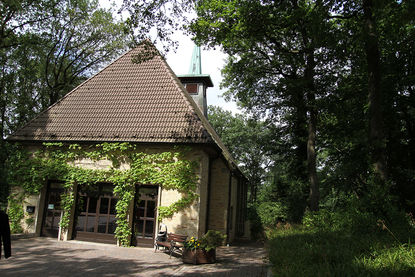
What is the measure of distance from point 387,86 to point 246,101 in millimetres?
7683

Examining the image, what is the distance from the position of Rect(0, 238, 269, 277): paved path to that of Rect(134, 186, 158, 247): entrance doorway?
59cm

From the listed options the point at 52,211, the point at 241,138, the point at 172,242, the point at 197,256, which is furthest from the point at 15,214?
the point at 241,138

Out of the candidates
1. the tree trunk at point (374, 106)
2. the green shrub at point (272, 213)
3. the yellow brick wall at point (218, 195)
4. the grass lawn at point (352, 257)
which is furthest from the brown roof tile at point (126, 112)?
the green shrub at point (272, 213)

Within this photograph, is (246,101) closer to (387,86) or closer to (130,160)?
(387,86)

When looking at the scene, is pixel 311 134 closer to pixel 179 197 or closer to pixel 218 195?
pixel 218 195

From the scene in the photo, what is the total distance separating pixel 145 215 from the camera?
41.1 ft

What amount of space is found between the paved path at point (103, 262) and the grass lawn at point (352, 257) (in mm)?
2135

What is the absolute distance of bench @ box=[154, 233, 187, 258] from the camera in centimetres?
1056

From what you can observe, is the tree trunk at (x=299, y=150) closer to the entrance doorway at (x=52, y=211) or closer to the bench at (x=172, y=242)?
the bench at (x=172, y=242)

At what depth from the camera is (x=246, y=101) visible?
18.9 m

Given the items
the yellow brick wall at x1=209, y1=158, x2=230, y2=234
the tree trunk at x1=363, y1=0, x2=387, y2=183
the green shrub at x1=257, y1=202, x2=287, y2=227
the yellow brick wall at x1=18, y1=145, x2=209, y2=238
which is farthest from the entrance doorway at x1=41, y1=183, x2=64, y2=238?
the green shrub at x1=257, y1=202, x2=287, y2=227

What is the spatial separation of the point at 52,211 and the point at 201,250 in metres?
7.85

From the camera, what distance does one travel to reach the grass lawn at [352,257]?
4.28 meters

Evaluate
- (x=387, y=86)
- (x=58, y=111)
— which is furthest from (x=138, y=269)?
(x=387, y=86)
